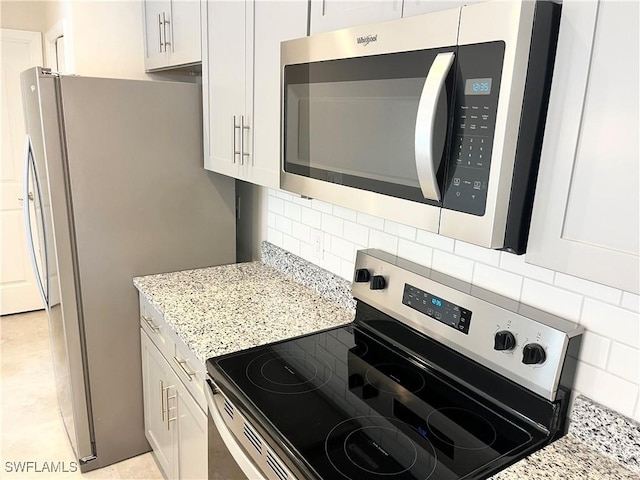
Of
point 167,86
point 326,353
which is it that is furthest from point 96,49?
point 326,353

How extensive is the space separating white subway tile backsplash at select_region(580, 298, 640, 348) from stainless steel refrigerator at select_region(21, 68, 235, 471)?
1607mm

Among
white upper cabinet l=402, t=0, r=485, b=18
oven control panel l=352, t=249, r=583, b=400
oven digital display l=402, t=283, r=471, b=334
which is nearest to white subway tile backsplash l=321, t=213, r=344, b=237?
oven control panel l=352, t=249, r=583, b=400

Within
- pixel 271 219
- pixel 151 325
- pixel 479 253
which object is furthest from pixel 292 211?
pixel 479 253

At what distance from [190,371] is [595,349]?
1189 mm

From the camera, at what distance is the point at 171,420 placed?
189cm

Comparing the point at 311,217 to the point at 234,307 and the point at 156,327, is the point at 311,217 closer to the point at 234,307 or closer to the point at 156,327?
the point at 234,307

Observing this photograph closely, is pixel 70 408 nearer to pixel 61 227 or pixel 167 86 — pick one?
pixel 61 227

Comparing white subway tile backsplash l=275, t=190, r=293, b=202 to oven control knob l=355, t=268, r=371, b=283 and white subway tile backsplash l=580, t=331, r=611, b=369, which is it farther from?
white subway tile backsplash l=580, t=331, r=611, b=369

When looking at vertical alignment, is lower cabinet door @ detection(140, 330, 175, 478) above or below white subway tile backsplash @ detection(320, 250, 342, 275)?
below


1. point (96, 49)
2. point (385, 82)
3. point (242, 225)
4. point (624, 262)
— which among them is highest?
point (96, 49)

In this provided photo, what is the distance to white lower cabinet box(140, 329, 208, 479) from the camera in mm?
1630

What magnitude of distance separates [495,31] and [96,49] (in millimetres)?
2197

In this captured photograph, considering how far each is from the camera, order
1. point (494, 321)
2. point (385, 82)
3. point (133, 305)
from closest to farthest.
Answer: point (385, 82) → point (494, 321) → point (133, 305)

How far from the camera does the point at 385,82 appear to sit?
3.50 feet
